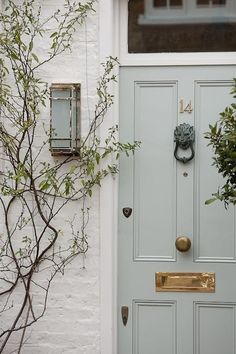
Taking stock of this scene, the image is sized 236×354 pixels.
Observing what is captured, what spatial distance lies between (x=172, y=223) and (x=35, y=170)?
41.5 inches

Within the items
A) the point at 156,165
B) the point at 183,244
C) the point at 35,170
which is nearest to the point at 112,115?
the point at 156,165

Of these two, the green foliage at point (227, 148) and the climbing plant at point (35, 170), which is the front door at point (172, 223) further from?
the green foliage at point (227, 148)

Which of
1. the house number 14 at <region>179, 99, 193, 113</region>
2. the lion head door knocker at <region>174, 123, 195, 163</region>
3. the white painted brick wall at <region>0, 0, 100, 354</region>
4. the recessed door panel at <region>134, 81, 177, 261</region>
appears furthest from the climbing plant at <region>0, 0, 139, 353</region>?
the house number 14 at <region>179, 99, 193, 113</region>

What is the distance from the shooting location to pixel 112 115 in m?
4.52

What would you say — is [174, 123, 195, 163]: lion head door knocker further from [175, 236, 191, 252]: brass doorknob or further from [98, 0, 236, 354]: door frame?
[175, 236, 191, 252]: brass doorknob

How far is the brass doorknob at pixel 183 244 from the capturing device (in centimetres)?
452

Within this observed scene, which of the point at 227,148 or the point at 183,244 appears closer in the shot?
the point at 227,148

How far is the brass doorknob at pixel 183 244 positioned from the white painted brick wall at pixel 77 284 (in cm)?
58

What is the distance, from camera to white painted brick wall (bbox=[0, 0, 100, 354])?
4.53m

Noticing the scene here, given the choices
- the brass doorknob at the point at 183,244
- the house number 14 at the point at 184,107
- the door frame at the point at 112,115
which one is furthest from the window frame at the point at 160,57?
the brass doorknob at the point at 183,244

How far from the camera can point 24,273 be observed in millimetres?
4617

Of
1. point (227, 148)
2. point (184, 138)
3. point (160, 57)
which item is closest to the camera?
point (227, 148)

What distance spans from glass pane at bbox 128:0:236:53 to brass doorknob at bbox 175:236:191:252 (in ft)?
4.44

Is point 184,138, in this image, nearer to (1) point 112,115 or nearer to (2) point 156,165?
(2) point 156,165
